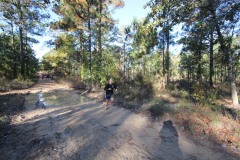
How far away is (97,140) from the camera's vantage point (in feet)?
18.1

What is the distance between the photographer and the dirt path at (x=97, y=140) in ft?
15.3

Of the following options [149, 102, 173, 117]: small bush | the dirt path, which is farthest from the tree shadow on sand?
[149, 102, 173, 117]: small bush

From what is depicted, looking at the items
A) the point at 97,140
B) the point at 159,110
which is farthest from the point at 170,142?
the point at 159,110

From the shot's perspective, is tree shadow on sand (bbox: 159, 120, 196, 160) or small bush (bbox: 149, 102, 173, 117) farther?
small bush (bbox: 149, 102, 173, 117)

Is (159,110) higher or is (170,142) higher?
(159,110)

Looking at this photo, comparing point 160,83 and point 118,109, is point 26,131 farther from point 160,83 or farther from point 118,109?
point 160,83

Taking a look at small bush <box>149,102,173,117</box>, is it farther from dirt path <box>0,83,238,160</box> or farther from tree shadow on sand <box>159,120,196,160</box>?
tree shadow on sand <box>159,120,196,160</box>

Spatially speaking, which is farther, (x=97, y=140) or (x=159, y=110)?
(x=159, y=110)

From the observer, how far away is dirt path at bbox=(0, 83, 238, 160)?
466cm

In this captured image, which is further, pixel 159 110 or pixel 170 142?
pixel 159 110

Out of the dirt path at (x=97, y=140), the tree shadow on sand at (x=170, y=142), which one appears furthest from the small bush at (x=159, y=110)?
the tree shadow on sand at (x=170, y=142)

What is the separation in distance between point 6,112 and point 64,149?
5722 mm

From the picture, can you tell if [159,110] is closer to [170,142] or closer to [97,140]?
[170,142]

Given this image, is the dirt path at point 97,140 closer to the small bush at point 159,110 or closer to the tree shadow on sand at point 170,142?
the tree shadow on sand at point 170,142
